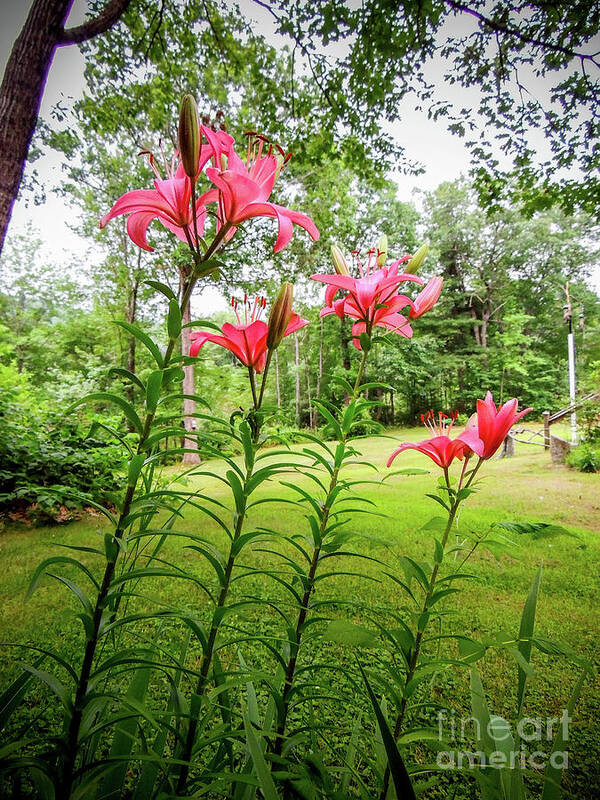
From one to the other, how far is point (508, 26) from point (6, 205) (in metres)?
3.74

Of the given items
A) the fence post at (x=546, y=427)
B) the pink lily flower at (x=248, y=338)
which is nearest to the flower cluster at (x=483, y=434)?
the pink lily flower at (x=248, y=338)

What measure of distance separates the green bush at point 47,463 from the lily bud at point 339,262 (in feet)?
9.50

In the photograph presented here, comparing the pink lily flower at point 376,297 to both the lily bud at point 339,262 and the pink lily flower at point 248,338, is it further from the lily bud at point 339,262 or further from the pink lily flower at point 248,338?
the pink lily flower at point 248,338

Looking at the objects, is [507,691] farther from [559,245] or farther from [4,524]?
[559,245]

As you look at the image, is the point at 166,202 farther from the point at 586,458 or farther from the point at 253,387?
the point at 586,458

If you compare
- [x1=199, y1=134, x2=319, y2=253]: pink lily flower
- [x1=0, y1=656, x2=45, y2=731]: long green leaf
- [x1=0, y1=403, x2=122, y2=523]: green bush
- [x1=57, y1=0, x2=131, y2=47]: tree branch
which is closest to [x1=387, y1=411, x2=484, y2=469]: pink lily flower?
[x1=199, y1=134, x2=319, y2=253]: pink lily flower

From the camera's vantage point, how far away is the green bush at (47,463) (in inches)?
114

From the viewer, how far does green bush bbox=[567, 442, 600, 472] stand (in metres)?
4.91

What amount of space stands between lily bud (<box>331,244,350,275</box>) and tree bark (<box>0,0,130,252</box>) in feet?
6.86

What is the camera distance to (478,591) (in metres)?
2.07

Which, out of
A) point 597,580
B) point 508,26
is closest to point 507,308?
point 508,26

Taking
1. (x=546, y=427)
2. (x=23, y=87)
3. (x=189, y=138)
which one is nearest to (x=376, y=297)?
(x=189, y=138)

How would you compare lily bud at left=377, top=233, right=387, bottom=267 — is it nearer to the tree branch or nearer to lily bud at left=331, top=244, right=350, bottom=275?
lily bud at left=331, top=244, right=350, bottom=275

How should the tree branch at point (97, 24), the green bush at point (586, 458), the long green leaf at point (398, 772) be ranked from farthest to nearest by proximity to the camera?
the green bush at point (586, 458) → the tree branch at point (97, 24) → the long green leaf at point (398, 772)
